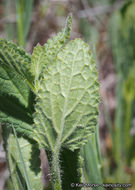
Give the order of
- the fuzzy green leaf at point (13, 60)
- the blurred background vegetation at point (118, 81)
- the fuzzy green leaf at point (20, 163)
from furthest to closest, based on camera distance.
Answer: the blurred background vegetation at point (118, 81), the fuzzy green leaf at point (20, 163), the fuzzy green leaf at point (13, 60)

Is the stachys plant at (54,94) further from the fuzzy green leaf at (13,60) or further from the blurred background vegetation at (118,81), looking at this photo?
the blurred background vegetation at (118,81)

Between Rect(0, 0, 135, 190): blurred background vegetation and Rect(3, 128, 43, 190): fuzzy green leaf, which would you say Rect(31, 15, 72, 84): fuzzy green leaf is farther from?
Rect(0, 0, 135, 190): blurred background vegetation

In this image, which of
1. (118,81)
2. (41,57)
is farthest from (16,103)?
(118,81)

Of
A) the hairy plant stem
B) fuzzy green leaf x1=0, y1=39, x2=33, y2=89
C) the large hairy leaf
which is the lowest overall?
the hairy plant stem

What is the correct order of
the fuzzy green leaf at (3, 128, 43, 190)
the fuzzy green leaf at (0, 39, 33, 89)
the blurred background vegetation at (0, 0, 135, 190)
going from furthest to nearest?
the blurred background vegetation at (0, 0, 135, 190) → the fuzzy green leaf at (3, 128, 43, 190) → the fuzzy green leaf at (0, 39, 33, 89)

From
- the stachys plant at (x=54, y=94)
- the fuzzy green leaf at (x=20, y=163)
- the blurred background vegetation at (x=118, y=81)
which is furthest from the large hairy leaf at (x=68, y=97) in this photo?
the blurred background vegetation at (x=118, y=81)

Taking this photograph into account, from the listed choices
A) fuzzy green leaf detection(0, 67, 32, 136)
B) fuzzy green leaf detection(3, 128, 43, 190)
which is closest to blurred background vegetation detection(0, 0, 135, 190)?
fuzzy green leaf detection(3, 128, 43, 190)

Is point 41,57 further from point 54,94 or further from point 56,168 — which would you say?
point 56,168

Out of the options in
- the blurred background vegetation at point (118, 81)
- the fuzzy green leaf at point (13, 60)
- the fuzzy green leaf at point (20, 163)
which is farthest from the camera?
the blurred background vegetation at point (118, 81)

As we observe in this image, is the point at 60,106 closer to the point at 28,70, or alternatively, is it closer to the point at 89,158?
→ the point at 28,70
